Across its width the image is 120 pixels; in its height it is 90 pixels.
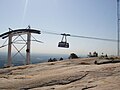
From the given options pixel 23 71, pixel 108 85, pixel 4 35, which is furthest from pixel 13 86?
pixel 4 35

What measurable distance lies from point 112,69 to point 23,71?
18.7 ft

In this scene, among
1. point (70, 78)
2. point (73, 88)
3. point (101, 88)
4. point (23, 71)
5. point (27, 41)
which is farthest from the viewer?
point (27, 41)

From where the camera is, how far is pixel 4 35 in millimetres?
28797

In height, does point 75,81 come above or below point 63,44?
below

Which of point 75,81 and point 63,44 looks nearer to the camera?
point 75,81

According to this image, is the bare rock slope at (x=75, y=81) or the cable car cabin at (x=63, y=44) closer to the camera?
the bare rock slope at (x=75, y=81)

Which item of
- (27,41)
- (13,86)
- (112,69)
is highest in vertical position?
(27,41)

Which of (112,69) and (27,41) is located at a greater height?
(27,41)

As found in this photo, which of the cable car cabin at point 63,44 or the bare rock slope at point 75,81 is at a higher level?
the cable car cabin at point 63,44

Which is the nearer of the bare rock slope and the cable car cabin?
the bare rock slope

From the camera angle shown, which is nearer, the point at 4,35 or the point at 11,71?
the point at 11,71

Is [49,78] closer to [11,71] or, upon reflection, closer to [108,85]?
[108,85]

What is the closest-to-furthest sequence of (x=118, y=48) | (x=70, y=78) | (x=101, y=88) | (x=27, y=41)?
1. (x=101, y=88)
2. (x=70, y=78)
3. (x=27, y=41)
4. (x=118, y=48)

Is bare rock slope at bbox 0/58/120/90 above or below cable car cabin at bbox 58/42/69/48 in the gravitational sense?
below
